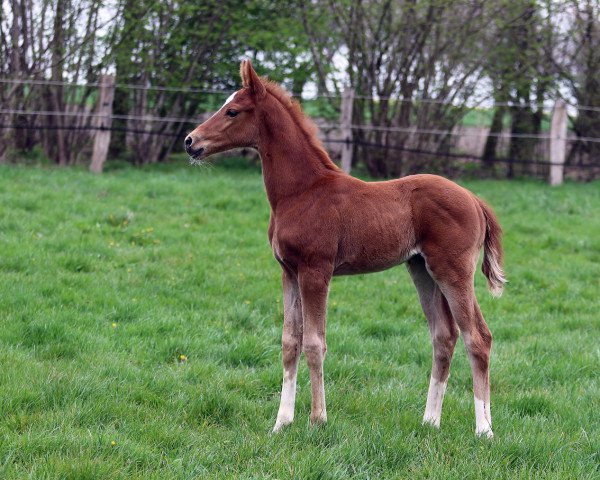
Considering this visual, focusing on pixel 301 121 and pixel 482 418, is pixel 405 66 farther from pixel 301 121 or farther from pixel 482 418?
pixel 482 418

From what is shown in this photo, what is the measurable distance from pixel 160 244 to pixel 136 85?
6948 mm

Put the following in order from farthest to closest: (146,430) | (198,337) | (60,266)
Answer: (60,266)
(198,337)
(146,430)

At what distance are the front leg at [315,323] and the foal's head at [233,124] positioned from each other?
942 millimetres

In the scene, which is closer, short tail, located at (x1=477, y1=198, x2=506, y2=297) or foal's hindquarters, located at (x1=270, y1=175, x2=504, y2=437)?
foal's hindquarters, located at (x1=270, y1=175, x2=504, y2=437)

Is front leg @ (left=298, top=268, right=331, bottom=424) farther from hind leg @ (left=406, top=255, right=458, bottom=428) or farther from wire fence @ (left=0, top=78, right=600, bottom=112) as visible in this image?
wire fence @ (left=0, top=78, right=600, bottom=112)

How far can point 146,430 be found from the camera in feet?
13.4

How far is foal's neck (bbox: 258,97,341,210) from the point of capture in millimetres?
4453

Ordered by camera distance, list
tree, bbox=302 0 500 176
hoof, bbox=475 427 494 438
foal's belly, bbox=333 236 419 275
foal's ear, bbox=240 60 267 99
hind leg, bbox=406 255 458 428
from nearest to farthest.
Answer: hoof, bbox=475 427 494 438 → foal's belly, bbox=333 236 419 275 → foal's ear, bbox=240 60 267 99 → hind leg, bbox=406 255 458 428 → tree, bbox=302 0 500 176

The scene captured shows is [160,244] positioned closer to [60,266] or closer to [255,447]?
[60,266]

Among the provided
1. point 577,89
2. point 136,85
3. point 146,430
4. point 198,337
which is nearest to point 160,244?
point 198,337

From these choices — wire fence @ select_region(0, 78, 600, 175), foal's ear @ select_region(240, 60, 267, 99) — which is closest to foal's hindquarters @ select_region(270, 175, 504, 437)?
foal's ear @ select_region(240, 60, 267, 99)

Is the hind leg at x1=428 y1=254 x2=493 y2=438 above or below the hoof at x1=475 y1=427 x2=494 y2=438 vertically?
above

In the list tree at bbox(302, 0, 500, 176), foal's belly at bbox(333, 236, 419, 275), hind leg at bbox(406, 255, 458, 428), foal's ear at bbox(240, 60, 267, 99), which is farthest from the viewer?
tree at bbox(302, 0, 500, 176)

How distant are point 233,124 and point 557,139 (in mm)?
11057
